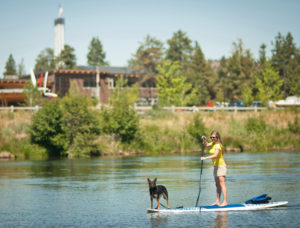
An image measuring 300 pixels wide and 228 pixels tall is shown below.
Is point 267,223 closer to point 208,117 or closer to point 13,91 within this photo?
point 208,117

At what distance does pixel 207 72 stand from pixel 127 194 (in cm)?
7349

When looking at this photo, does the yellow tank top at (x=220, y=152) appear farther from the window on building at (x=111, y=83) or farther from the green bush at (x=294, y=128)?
the window on building at (x=111, y=83)

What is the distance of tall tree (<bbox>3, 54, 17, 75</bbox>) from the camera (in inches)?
4678

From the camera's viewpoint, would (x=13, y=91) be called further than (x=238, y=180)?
Yes

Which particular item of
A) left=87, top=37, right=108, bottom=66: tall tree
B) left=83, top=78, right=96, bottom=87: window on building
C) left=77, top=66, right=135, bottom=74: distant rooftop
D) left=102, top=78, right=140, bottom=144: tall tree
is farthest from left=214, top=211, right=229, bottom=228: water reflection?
left=87, top=37, right=108, bottom=66: tall tree

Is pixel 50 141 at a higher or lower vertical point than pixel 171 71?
lower

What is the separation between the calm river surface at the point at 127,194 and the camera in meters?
11.8

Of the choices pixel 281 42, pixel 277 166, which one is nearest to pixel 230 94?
pixel 281 42

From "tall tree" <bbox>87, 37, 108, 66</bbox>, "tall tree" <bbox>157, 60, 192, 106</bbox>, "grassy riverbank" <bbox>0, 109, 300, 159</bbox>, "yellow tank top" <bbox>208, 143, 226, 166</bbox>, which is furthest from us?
"tall tree" <bbox>87, 37, 108, 66</bbox>

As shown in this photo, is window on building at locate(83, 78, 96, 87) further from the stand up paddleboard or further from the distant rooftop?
the stand up paddleboard

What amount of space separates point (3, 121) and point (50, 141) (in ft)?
21.5

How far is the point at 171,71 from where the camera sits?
73.4 meters

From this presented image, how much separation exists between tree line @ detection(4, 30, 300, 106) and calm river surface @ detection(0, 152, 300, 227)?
127 ft

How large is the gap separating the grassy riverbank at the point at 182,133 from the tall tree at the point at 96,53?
212ft
